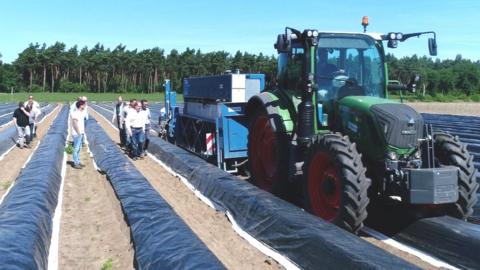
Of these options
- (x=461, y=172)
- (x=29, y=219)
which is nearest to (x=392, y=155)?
(x=461, y=172)

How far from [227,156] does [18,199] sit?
4800mm

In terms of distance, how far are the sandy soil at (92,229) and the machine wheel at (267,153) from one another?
246 cm

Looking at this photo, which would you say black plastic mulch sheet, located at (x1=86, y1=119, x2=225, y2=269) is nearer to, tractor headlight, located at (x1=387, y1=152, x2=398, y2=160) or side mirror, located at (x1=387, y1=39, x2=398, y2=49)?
tractor headlight, located at (x1=387, y1=152, x2=398, y2=160)

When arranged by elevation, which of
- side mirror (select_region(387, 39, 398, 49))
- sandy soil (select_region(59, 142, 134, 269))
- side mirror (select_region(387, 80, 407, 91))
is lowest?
sandy soil (select_region(59, 142, 134, 269))

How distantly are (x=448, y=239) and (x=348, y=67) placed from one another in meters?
2.93

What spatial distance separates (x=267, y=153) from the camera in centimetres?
858

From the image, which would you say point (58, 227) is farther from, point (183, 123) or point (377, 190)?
point (183, 123)

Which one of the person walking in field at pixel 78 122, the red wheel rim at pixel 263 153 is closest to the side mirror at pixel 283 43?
the red wheel rim at pixel 263 153

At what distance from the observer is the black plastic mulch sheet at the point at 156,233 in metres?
4.83

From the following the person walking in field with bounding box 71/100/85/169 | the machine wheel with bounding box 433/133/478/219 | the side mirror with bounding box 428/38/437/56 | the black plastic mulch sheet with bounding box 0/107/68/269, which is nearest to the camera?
the black plastic mulch sheet with bounding box 0/107/68/269

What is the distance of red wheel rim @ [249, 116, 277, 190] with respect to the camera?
27.5ft

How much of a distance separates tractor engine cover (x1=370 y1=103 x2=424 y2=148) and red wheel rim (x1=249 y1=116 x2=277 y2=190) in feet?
7.29

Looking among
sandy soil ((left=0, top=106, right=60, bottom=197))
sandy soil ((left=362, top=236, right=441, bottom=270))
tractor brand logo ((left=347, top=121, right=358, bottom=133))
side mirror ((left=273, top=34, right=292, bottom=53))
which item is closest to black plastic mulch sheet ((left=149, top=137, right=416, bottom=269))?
sandy soil ((left=362, top=236, right=441, bottom=270))

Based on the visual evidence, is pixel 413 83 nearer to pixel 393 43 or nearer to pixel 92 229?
pixel 393 43
